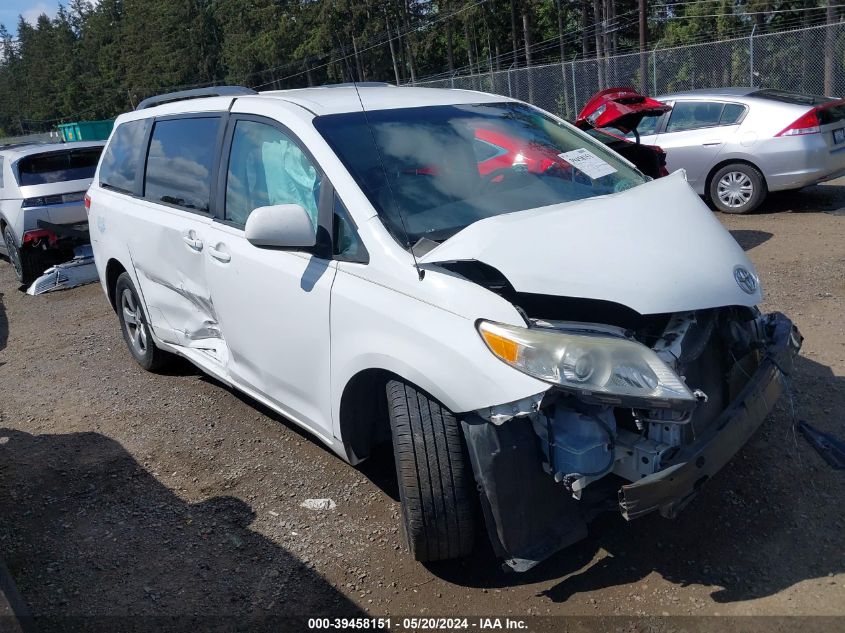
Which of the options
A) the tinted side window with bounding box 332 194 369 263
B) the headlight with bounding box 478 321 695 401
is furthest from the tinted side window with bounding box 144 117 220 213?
the headlight with bounding box 478 321 695 401

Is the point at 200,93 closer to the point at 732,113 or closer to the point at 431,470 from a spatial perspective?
the point at 431,470

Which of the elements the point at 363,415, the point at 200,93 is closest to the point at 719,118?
the point at 200,93

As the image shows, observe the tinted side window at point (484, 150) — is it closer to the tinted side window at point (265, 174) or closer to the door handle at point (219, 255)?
the tinted side window at point (265, 174)

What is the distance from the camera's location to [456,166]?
11.7 ft

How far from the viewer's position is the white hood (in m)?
2.77

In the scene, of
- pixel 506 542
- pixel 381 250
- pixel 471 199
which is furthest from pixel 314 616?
pixel 471 199

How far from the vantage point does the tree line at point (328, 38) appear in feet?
139

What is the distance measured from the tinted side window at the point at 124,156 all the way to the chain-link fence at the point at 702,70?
15205mm

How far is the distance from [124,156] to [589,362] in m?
4.12

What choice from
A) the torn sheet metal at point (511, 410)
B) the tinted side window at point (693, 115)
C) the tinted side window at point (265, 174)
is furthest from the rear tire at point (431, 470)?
the tinted side window at point (693, 115)

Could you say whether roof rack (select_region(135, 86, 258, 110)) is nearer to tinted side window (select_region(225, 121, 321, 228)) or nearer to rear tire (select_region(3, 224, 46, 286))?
tinted side window (select_region(225, 121, 321, 228))

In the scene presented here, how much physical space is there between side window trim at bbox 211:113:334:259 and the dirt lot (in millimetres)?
1330

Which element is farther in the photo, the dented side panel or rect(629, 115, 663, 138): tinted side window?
rect(629, 115, 663, 138): tinted side window

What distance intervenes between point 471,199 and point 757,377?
142 cm
